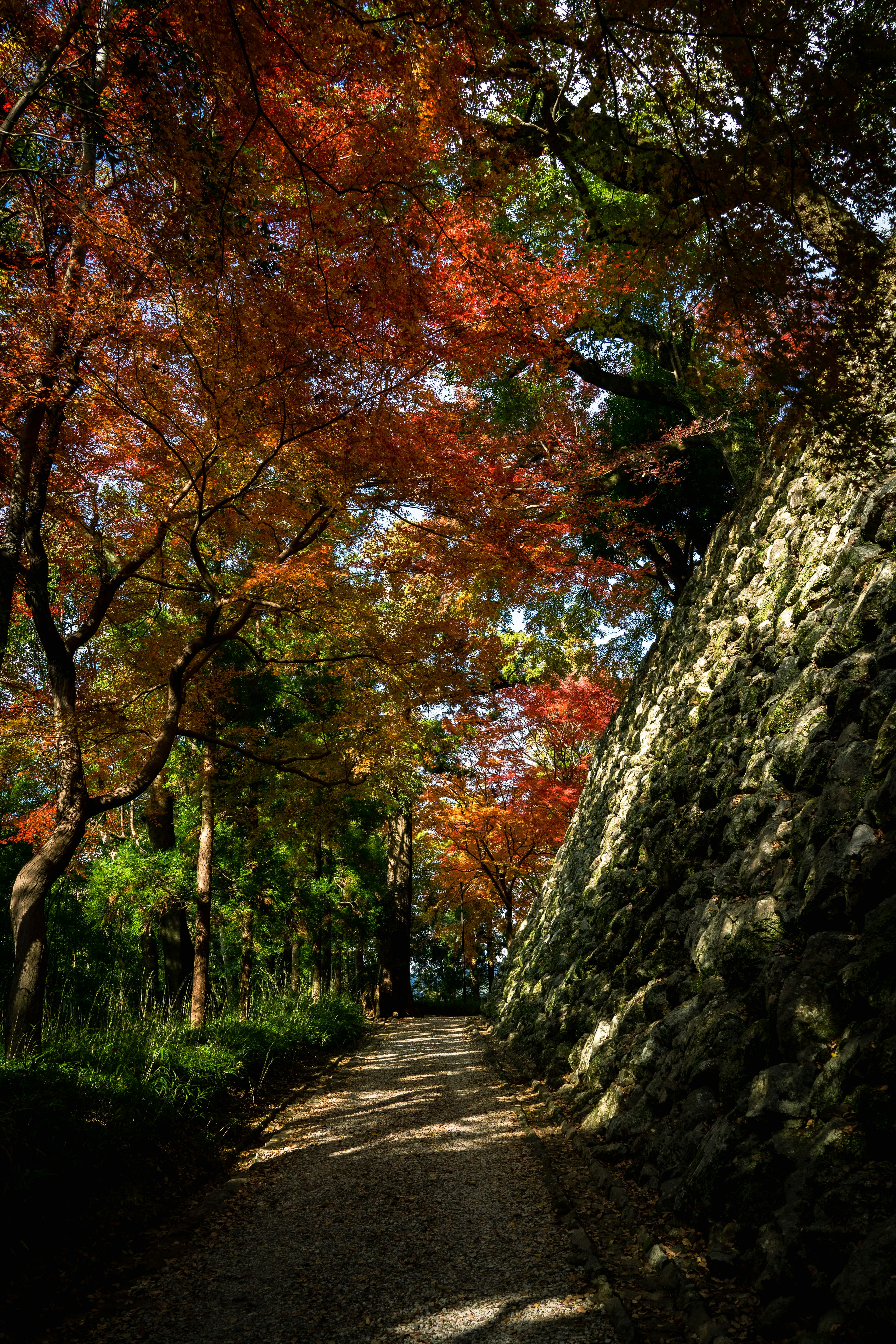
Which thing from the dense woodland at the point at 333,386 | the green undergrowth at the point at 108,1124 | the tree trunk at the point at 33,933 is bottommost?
the green undergrowth at the point at 108,1124

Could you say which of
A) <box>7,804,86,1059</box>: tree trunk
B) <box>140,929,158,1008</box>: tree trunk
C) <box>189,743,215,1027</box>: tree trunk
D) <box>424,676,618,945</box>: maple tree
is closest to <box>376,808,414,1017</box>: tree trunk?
Result: <box>424,676,618,945</box>: maple tree

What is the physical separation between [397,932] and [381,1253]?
13267mm

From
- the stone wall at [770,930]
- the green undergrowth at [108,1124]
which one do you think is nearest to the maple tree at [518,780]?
the stone wall at [770,930]

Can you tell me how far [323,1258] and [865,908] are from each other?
3248 millimetres

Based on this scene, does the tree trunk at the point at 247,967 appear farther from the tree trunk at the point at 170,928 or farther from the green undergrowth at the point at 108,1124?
the green undergrowth at the point at 108,1124

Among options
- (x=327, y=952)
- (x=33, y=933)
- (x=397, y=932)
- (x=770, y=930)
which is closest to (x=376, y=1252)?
(x=770, y=930)

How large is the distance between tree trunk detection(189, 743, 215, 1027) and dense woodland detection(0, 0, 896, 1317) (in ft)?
0.24

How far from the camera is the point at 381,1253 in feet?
11.9

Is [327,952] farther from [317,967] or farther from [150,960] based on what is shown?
[150,960]

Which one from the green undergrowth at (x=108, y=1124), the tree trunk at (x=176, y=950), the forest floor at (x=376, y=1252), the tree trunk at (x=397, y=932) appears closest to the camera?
the forest floor at (x=376, y=1252)

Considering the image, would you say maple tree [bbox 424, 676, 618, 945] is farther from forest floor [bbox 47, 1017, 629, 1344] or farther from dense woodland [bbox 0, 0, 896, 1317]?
forest floor [bbox 47, 1017, 629, 1344]

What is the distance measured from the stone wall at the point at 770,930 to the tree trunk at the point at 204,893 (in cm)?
426

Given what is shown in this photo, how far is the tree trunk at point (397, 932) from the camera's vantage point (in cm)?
1641

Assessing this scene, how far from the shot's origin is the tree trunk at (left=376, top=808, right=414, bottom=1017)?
16406 mm
